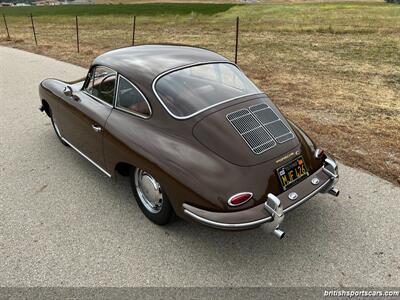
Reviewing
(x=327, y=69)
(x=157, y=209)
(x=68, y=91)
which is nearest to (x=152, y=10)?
(x=327, y=69)

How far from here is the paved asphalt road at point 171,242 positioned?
290cm

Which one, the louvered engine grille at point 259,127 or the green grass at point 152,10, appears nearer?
the louvered engine grille at point 259,127

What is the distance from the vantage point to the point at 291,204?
297 centimetres

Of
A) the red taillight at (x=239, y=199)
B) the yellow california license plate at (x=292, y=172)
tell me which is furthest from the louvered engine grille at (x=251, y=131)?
the red taillight at (x=239, y=199)

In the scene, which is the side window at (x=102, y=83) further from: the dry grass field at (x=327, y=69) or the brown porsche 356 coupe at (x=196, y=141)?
the dry grass field at (x=327, y=69)

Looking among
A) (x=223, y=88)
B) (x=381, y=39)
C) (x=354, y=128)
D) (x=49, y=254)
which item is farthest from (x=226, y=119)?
(x=381, y=39)

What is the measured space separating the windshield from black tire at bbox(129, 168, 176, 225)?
0.73 m

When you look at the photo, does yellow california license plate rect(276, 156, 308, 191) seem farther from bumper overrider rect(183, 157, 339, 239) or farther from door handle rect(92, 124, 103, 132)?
door handle rect(92, 124, 103, 132)

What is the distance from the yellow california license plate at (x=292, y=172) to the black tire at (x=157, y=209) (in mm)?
1049

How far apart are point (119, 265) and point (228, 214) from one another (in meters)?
1.08

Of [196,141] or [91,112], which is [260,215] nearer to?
[196,141]

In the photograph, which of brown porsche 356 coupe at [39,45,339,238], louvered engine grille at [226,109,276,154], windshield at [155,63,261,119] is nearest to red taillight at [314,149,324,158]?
brown porsche 356 coupe at [39,45,339,238]

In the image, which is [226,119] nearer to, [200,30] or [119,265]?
[119,265]

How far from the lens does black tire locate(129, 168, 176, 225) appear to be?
129 inches
